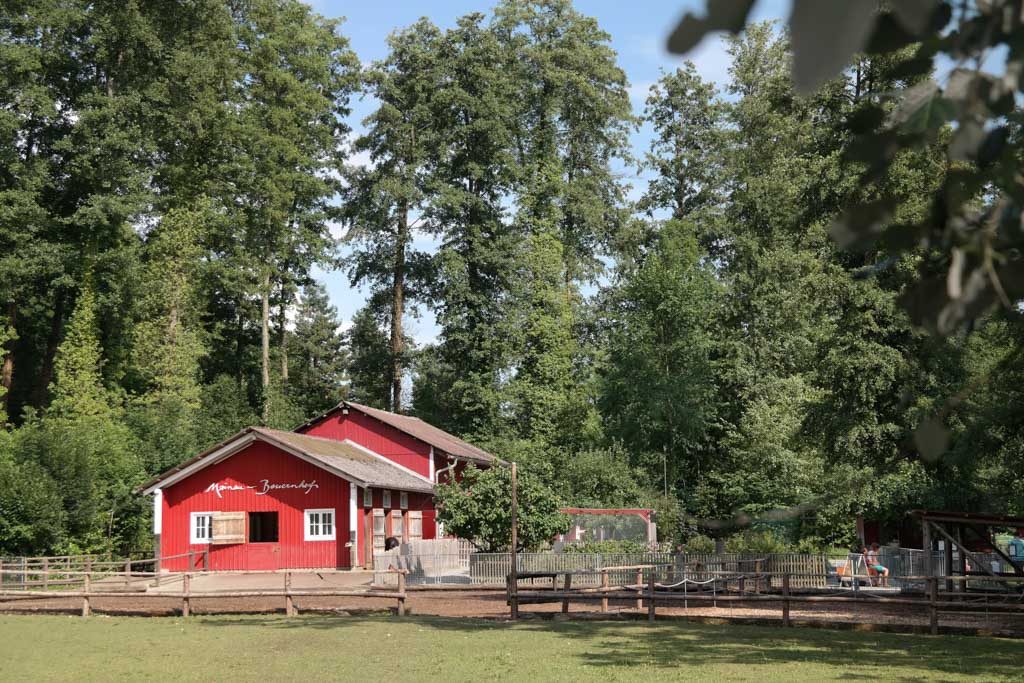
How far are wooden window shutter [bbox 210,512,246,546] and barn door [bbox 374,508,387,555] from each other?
13.7 feet

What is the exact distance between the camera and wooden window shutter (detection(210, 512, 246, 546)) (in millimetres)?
34312

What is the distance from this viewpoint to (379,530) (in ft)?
120

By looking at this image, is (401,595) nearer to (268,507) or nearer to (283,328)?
(268,507)

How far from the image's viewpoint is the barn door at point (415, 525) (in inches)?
1590

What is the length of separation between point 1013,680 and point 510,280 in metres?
39.6

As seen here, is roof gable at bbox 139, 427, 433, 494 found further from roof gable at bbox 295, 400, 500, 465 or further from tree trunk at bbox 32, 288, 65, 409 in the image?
tree trunk at bbox 32, 288, 65, 409

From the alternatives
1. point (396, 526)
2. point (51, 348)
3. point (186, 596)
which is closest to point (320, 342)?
point (51, 348)

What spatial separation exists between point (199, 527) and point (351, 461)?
529cm

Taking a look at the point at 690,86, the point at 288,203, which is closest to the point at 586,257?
the point at 690,86

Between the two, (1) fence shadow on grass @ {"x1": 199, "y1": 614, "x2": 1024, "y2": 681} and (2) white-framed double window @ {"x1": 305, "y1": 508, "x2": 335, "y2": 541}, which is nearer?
(1) fence shadow on grass @ {"x1": 199, "y1": 614, "x2": 1024, "y2": 681}

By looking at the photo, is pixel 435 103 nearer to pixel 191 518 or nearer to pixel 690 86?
pixel 690 86

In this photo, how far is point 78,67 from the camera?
43.6 m

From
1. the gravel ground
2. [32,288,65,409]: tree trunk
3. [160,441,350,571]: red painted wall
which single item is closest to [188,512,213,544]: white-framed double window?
[160,441,350,571]: red painted wall

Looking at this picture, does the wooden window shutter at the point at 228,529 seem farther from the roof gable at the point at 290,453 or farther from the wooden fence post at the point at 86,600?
the wooden fence post at the point at 86,600
